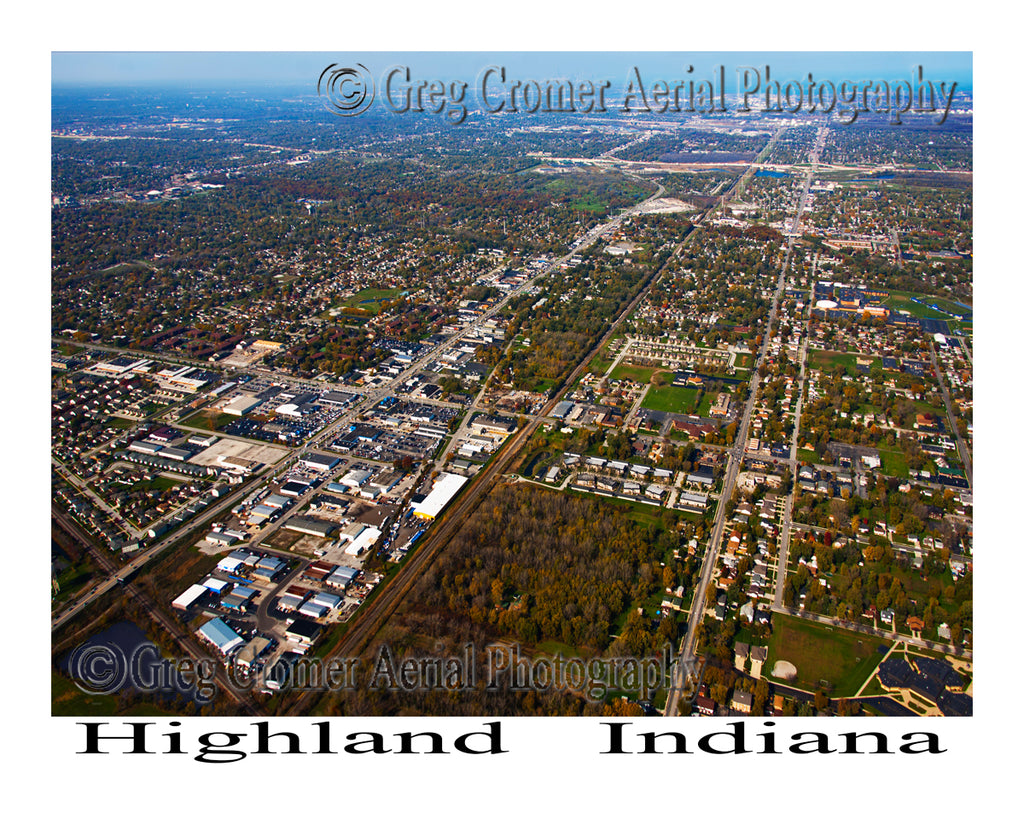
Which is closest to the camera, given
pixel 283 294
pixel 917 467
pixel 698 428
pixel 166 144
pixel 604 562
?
pixel 604 562

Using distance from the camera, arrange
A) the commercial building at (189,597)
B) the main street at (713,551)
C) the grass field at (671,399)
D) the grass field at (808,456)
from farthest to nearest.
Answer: the grass field at (671,399)
the grass field at (808,456)
the commercial building at (189,597)
the main street at (713,551)

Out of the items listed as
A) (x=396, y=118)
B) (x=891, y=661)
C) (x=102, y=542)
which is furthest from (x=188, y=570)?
(x=396, y=118)

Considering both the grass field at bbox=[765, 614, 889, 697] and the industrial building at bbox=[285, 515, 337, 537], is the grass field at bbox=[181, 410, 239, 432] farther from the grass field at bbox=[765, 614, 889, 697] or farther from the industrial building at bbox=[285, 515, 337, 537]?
the grass field at bbox=[765, 614, 889, 697]

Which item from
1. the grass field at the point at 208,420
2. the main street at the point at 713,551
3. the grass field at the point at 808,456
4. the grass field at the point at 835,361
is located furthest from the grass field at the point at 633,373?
the grass field at the point at 208,420

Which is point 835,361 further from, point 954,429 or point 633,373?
point 633,373

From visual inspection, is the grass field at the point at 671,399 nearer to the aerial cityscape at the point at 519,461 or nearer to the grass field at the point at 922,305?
the aerial cityscape at the point at 519,461

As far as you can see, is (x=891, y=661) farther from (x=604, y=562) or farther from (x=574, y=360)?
(x=574, y=360)

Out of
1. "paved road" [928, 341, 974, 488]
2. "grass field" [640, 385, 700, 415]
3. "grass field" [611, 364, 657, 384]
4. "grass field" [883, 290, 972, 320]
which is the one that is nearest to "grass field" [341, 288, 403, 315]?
"grass field" [611, 364, 657, 384]
